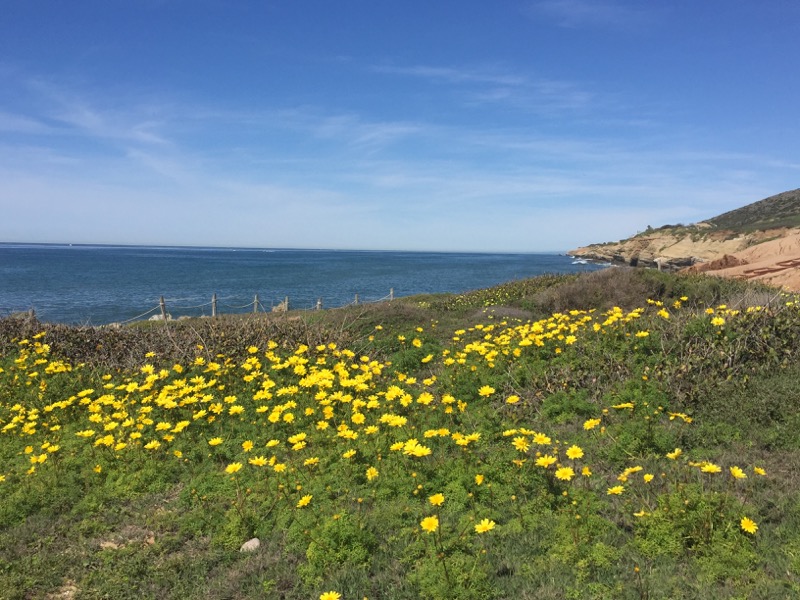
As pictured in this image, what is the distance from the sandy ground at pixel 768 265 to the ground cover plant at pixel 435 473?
50.3 ft

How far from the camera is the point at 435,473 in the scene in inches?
197

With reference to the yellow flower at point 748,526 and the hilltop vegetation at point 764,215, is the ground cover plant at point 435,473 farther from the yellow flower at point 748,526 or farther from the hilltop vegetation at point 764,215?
the hilltop vegetation at point 764,215

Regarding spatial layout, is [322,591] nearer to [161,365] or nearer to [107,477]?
[107,477]

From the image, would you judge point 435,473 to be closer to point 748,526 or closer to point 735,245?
point 748,526

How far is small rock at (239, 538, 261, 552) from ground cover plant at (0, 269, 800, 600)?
0.07 metres

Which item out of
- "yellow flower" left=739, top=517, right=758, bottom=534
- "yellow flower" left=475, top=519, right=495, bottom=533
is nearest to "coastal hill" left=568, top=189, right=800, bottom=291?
"yellow flower" left=739, top=517, right=758, bottom=534

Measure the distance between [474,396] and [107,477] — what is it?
468 cm

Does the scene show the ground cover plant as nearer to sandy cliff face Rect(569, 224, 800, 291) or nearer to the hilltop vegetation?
sandy cliff face Rect(569, 224, 800, 291)

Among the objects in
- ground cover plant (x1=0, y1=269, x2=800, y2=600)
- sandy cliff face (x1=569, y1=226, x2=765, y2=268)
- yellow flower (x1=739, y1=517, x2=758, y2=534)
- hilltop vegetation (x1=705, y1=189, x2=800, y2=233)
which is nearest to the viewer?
yellow flower (x1=739, y1=517, x2=758, y2=534)

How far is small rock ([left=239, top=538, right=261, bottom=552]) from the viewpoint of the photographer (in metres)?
4.27

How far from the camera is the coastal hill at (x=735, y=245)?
25719 millimetres

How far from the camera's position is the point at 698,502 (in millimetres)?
3906

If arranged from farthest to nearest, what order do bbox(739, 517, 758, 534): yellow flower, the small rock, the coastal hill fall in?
1. the coastal hill
2. the small rock
3. bbox(739, 517, 758, 534): yellow flower

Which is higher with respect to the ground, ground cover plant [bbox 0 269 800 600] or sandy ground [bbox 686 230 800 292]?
sandy ground [bbox 686 230 800 292]
